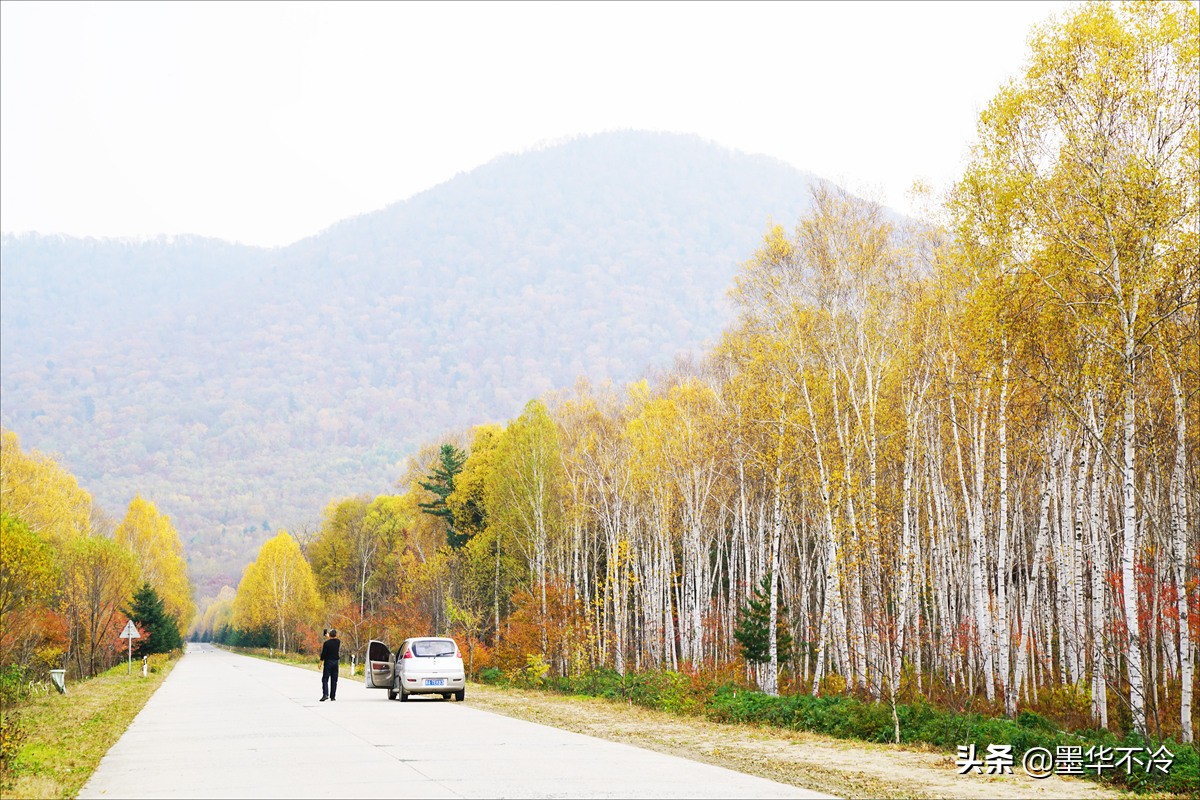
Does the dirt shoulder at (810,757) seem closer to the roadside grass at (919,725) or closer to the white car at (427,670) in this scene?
the roadside grass at (919,725)

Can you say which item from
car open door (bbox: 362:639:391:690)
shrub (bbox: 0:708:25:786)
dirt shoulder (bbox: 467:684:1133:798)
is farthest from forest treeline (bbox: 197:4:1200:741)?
shrub (bbox: 0:708:25:786)

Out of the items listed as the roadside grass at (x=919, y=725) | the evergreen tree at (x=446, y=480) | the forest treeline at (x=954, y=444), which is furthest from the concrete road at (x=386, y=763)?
A: the evergreen tree at (x=446, y=480)

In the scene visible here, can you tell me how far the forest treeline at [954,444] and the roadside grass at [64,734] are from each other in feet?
44.9

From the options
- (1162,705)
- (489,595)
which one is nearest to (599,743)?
(1162,705)

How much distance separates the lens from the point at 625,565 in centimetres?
4044

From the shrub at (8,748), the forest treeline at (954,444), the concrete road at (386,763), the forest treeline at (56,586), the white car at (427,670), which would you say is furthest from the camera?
the forest treeline at (56,586)

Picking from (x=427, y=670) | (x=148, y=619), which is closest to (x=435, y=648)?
(x=427, y=670)

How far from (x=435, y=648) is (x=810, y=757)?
49.6ft

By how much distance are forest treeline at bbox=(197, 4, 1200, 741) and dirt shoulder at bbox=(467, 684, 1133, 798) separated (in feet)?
10.2

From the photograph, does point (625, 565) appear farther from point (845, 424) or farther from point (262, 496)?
point (262, 496)

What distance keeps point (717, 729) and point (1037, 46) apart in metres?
14.2

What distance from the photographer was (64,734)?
730 inches

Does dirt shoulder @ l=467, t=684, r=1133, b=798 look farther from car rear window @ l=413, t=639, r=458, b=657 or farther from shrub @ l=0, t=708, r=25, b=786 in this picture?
shrub @ l=0, t=708, r=25, b=786

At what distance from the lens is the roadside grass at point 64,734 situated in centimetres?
1152
